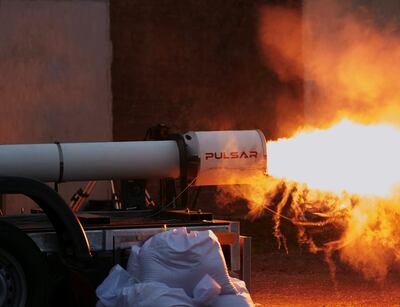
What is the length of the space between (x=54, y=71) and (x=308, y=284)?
7947mm

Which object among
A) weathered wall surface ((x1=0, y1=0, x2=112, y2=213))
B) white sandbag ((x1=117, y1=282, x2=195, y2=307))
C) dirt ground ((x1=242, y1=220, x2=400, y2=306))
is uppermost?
weathered wall surface ((x1=0, y1=0, x2=112, y2=213))

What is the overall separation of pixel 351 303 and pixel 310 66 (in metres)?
10.1

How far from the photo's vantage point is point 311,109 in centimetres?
1934

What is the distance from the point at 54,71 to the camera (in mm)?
17375

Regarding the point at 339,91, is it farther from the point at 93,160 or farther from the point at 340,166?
the point at 93,160

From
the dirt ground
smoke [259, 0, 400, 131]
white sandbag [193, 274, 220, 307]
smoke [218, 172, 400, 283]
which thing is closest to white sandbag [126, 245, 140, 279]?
white sandbag [193, 274, 220, 307]

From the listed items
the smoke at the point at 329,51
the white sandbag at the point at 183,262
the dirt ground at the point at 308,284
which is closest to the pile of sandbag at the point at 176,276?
the white sandbag at the point at 183,262

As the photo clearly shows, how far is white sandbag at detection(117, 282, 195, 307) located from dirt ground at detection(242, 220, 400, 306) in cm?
391

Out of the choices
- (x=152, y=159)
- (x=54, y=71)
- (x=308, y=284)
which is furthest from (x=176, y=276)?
(x=54, y=71)

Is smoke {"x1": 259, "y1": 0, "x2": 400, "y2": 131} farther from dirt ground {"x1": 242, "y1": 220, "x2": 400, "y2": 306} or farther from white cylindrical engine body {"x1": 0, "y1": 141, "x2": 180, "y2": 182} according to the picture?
white cylindrical engine body {"x1": 0, "y1": 141, "x2": 180, "y2": 182}

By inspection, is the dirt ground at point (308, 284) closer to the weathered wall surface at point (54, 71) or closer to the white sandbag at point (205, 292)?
the white sandbag at point (205, 292)

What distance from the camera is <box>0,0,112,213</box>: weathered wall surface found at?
17.1 metres

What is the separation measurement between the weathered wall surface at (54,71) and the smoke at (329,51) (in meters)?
3.64

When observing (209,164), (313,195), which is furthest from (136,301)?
(313,195)
